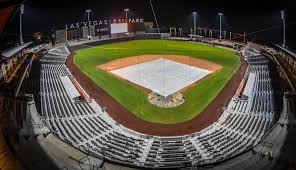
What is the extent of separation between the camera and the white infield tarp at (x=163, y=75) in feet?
40.4

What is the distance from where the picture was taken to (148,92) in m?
12.2

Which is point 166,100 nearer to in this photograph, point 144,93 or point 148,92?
point 148,92

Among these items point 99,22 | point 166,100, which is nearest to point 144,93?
point 166,100

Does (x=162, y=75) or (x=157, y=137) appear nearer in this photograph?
(x=157, y=137)

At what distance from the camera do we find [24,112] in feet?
32.8

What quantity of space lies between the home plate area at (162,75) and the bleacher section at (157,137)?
2446 mm

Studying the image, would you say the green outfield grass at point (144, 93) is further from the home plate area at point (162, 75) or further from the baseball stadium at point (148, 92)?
the home plate area at point (162, 75)

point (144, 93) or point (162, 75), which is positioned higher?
point (162, 75)

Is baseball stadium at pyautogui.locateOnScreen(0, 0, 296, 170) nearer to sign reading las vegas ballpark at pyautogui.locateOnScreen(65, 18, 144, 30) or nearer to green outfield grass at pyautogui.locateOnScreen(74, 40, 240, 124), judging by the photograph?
green outfield grass at pyautogui.locateOnScreen(74, 40, 240, 124)


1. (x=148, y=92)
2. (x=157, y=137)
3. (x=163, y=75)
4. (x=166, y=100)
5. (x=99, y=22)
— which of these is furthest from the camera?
(x=99, y=22)

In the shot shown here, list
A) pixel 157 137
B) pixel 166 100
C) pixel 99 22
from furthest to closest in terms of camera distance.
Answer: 1. pixel 99 22
2. pixel 166 100
3. pixel 157 137

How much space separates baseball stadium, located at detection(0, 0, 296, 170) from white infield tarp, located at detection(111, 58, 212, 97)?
0.22 ft

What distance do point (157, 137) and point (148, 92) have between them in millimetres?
3161

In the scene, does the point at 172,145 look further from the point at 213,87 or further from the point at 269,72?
the point at 269,72
